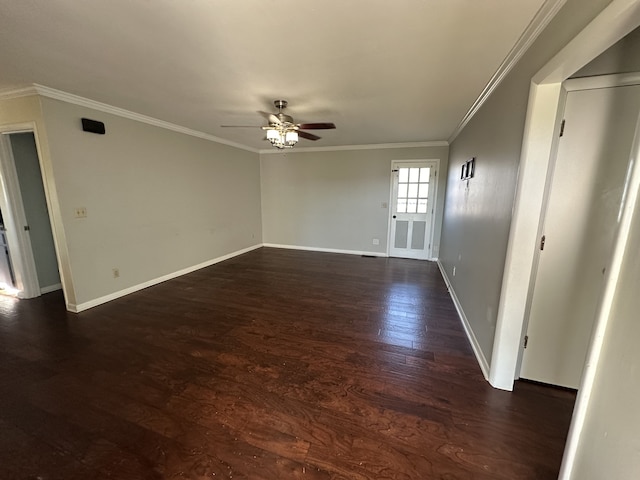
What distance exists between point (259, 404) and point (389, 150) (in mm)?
5127

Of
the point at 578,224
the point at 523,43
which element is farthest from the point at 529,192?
the point at 523,43

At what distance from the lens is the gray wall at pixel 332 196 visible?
560 cm

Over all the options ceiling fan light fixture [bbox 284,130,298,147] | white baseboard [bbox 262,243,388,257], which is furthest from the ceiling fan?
white baseboard [bbox 262,243,388,257]

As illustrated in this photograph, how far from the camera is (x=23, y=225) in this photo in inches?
132

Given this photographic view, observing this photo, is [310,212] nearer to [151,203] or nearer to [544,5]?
[151,203]

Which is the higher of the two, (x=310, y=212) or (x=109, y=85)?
(x=109, y=85)

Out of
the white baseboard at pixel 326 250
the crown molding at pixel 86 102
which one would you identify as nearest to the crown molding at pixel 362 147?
the crown molding at pixel 86 102

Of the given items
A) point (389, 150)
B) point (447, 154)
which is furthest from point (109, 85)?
point (447, 154)

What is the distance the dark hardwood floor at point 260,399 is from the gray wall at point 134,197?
73 centimetres

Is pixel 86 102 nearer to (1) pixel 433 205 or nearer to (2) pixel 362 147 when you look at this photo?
(2) pixel 362 147

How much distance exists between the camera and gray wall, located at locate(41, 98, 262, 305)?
2.98 meters

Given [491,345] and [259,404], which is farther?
[491,345]

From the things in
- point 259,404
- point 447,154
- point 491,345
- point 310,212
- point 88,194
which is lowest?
point 259,404

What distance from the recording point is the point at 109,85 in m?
2.59
